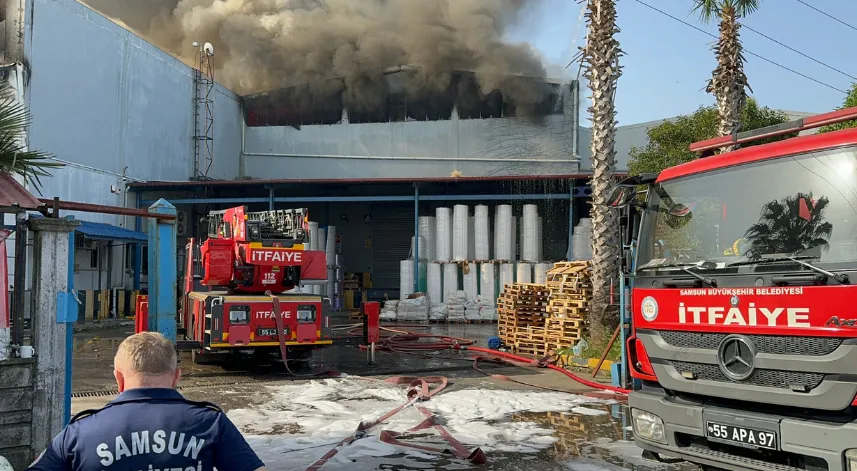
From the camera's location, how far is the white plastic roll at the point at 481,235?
76.4ft

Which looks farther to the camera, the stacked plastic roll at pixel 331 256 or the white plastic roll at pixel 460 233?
the stacked plastic roll at pixel 331 256

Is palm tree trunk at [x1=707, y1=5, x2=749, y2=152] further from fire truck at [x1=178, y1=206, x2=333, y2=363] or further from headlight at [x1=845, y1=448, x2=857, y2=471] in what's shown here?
headlight at [x1=845, y1=448, x2=857, y2=471]

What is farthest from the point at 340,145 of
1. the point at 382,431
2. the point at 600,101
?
the point at 382,431

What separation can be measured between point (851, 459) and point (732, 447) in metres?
0.83

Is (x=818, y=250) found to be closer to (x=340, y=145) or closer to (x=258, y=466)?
(x=258, y=466)

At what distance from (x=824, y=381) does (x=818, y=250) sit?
2.82 feet

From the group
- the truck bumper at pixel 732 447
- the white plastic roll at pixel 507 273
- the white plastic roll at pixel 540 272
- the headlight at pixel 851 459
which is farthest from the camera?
the white plastic roll at pixel 507 273

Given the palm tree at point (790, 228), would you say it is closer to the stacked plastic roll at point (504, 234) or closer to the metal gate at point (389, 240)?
the stacked plastic roll at point (504, 234)

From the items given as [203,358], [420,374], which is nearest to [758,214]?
[420,374]

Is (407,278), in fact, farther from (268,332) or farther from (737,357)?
(737,357)

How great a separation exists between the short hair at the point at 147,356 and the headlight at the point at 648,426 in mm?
3875

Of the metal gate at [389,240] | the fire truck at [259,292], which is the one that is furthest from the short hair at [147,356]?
the metal gate at [389,240]

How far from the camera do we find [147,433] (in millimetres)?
2279

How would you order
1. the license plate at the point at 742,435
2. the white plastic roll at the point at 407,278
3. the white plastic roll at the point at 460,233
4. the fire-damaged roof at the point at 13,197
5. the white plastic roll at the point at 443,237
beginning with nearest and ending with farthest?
the license plate at the point at 742,435 < the fire-damaged roof at the point at 13,197 < the white plastic roll at the point at 460,233 < the white plastic roll at the point at 443,237 < the white plastic roll at the point at 407,278
